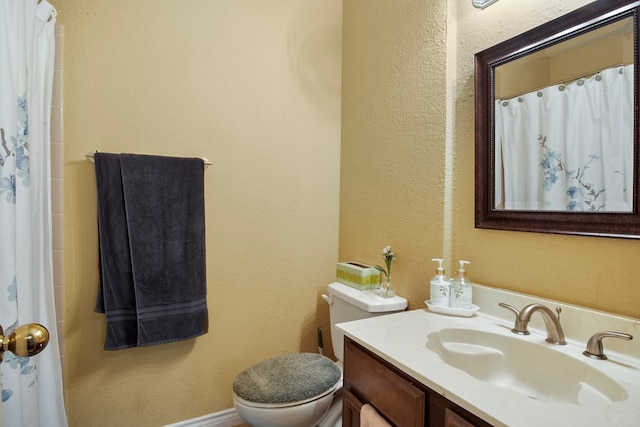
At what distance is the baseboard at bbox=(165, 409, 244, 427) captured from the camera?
1549 millimetres

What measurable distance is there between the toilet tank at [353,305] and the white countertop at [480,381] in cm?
18

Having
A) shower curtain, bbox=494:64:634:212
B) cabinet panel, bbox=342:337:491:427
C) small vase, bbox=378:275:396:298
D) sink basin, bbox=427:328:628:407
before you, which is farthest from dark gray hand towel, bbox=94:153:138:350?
shower curtain, bbox=494:64:634:212

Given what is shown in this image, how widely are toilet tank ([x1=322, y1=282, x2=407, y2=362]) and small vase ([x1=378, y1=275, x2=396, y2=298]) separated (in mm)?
23

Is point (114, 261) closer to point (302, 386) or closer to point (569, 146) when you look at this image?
point (302, 386)

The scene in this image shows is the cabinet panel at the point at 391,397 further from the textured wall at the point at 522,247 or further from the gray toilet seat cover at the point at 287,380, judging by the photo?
the textured wall at the point at 522,247

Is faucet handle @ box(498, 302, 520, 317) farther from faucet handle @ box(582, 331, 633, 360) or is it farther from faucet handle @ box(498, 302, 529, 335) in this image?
faucet handle @ box(582, 331, 633, 360)

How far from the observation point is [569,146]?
0.92 m

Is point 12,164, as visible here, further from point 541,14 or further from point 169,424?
point 541,14

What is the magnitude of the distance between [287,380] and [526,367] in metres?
0.85

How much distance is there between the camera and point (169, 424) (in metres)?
1.52

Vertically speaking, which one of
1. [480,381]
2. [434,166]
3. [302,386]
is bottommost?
[302,386]

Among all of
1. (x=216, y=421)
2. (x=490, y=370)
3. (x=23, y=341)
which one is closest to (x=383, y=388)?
(x=490, y=370)

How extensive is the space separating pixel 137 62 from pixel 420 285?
5.25ft

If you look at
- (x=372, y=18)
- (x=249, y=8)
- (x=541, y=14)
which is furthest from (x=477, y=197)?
(x=249, y=8)
